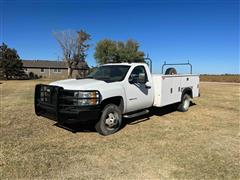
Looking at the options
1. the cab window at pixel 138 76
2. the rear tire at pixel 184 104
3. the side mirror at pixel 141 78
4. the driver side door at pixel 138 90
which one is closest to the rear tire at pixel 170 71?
the rear tire at pixel 184 104

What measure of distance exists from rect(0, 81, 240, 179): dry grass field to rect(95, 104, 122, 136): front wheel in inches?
7.4

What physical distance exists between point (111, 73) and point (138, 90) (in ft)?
3.36

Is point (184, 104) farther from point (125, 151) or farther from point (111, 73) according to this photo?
point (125, 151)

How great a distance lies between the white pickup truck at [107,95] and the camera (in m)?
5.13

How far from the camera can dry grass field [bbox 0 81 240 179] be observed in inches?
147

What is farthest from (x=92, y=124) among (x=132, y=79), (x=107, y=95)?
(x=132, y=79)

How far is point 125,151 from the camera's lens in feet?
15.3

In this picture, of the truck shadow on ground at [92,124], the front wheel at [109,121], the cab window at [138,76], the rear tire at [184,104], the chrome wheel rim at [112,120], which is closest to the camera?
the front wheel at [109,121]

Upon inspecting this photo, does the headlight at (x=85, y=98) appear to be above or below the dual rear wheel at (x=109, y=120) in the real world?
above

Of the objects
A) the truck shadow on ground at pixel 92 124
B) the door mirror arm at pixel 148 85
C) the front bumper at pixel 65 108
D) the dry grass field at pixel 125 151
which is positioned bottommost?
the dry grass field at pixel 125 151

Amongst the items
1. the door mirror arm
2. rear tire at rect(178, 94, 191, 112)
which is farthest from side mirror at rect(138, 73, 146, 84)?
rear tire at rect(178, 94, 191, 112)

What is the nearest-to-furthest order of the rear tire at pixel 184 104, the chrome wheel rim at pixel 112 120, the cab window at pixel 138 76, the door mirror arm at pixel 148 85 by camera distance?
the chrome wheel rim at pixel 112 120 → the cab window at pixel 138 76 → the door mirror arm at pixel 148 85 → the rear tire at pixel 184 104

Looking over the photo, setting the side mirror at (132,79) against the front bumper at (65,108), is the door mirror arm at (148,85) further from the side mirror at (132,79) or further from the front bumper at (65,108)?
the front bumper at (65,108)

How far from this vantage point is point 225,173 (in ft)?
12.3
